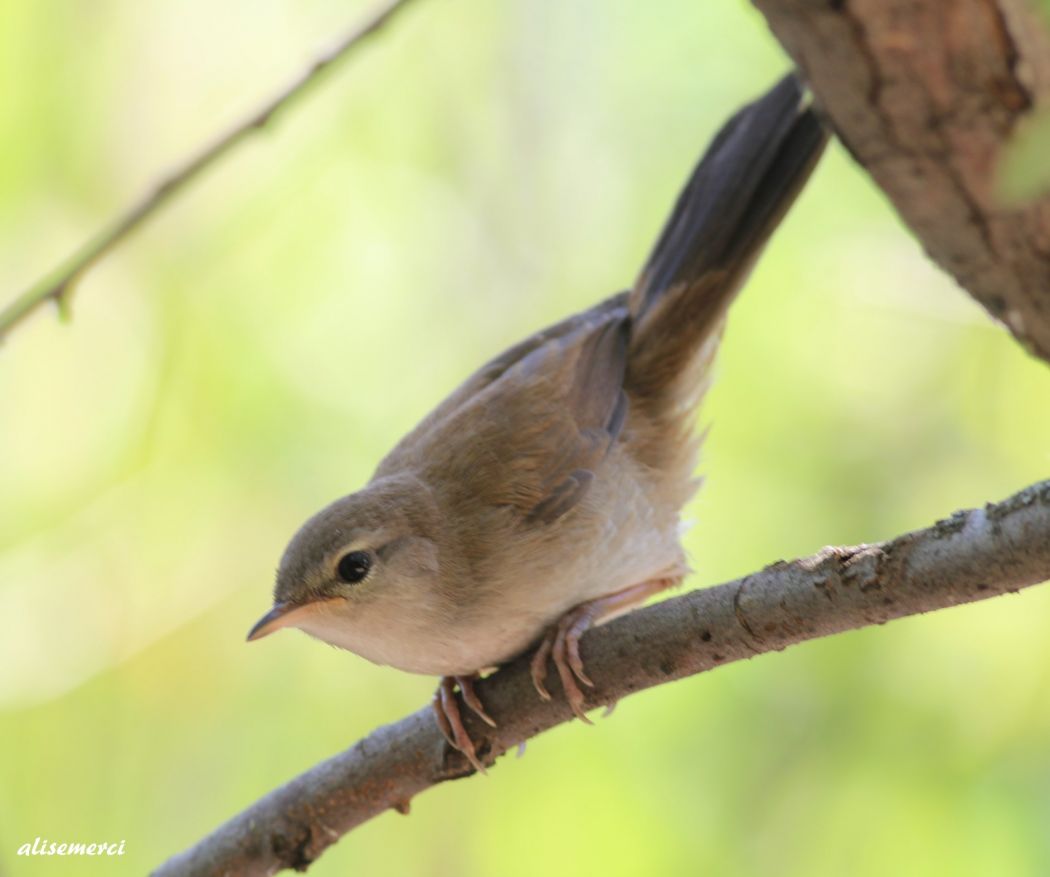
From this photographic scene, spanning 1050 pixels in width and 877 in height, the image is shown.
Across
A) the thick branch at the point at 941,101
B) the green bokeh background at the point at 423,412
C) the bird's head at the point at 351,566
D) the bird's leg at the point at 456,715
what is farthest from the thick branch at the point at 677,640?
the green bokeh background at the point at 423,412

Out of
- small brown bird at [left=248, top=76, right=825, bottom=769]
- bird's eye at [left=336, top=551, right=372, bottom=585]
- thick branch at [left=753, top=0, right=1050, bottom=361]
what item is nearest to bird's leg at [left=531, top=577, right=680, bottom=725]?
Answer: small brown bird at [left=248, top=76, right=825, bottom=769]

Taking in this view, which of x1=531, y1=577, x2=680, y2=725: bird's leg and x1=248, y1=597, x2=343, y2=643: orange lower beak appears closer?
x1=531, y1=577, x2=680, y2=725: bird's leg

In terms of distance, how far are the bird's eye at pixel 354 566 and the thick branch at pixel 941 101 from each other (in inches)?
85.0

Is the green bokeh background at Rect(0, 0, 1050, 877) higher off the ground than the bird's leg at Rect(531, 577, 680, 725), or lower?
higher

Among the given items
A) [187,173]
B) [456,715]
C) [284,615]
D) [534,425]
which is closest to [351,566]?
[284,615]

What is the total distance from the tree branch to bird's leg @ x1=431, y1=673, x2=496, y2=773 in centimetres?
137

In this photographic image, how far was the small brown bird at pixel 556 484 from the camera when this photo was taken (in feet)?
10.8

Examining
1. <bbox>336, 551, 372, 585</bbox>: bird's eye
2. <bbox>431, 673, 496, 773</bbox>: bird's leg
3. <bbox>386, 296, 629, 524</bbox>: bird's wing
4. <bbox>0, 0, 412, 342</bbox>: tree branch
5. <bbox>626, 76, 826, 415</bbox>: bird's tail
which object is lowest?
<bbox>431, 673, 496, 773</bbox>: bird's leg

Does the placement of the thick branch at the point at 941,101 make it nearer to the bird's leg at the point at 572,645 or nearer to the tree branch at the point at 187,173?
the tree branch at the point at 187,173

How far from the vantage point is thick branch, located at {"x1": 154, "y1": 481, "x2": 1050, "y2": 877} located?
6.21ft

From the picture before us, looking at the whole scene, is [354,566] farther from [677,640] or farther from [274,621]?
[677,640]

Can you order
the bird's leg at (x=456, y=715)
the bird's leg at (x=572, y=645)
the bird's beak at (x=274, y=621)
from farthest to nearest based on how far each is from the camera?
1. the bird's beak at (x=274, y=621)
2. the bird's leg at (x=456, y=715)
3. the bird's leg at (x=572, y=645)

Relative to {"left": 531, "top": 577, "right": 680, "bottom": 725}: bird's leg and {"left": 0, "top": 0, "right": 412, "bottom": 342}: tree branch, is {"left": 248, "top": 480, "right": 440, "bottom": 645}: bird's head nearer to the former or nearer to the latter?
{"left": 531, "top": 577, "right": 680, "bottom": 725}: bird's leg

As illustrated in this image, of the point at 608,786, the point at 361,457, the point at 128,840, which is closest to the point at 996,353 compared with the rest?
the point at 608,786
